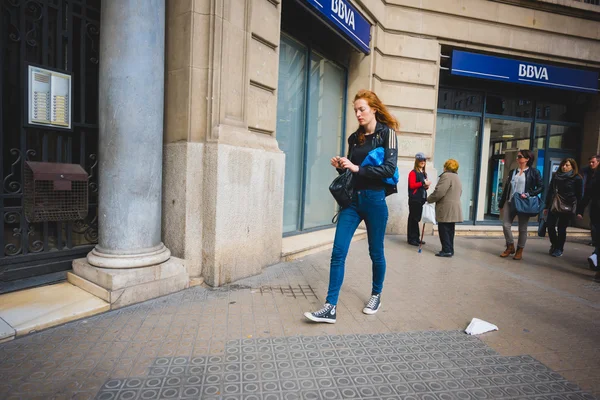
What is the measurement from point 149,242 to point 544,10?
11.5 metres

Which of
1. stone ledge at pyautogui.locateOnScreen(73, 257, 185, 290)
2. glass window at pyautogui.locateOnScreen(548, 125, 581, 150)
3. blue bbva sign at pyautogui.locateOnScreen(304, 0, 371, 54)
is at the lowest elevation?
stone ledge at pyautogui.locateOnScreen(73, 257, 185, 290)

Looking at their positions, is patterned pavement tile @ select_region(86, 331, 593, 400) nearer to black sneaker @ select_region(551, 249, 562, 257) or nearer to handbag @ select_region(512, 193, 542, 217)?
handbag @ select_region(512, 193, 542, 217)

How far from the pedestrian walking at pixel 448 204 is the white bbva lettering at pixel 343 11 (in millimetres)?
3166

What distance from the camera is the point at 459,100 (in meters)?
10.6

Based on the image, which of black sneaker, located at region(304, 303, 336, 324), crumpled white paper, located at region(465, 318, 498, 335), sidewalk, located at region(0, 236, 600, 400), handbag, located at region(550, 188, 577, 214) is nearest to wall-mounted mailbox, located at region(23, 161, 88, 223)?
sidewalk, located at region(0, 236, 600, 400)

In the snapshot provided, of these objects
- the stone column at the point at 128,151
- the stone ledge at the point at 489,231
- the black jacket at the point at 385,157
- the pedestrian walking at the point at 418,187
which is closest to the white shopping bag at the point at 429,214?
the pedestrian walking at the point at 418,187

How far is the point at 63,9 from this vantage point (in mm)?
4066

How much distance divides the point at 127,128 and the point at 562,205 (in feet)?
24.5

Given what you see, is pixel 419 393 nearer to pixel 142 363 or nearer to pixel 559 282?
pixel 142 363

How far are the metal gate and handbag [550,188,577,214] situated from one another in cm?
773

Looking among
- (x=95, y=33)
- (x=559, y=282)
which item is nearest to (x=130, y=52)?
(x=95, y=33)

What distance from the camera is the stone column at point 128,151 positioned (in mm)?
3871

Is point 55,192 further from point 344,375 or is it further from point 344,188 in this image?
point 344,375

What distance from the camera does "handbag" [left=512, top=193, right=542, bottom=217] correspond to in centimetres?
649
